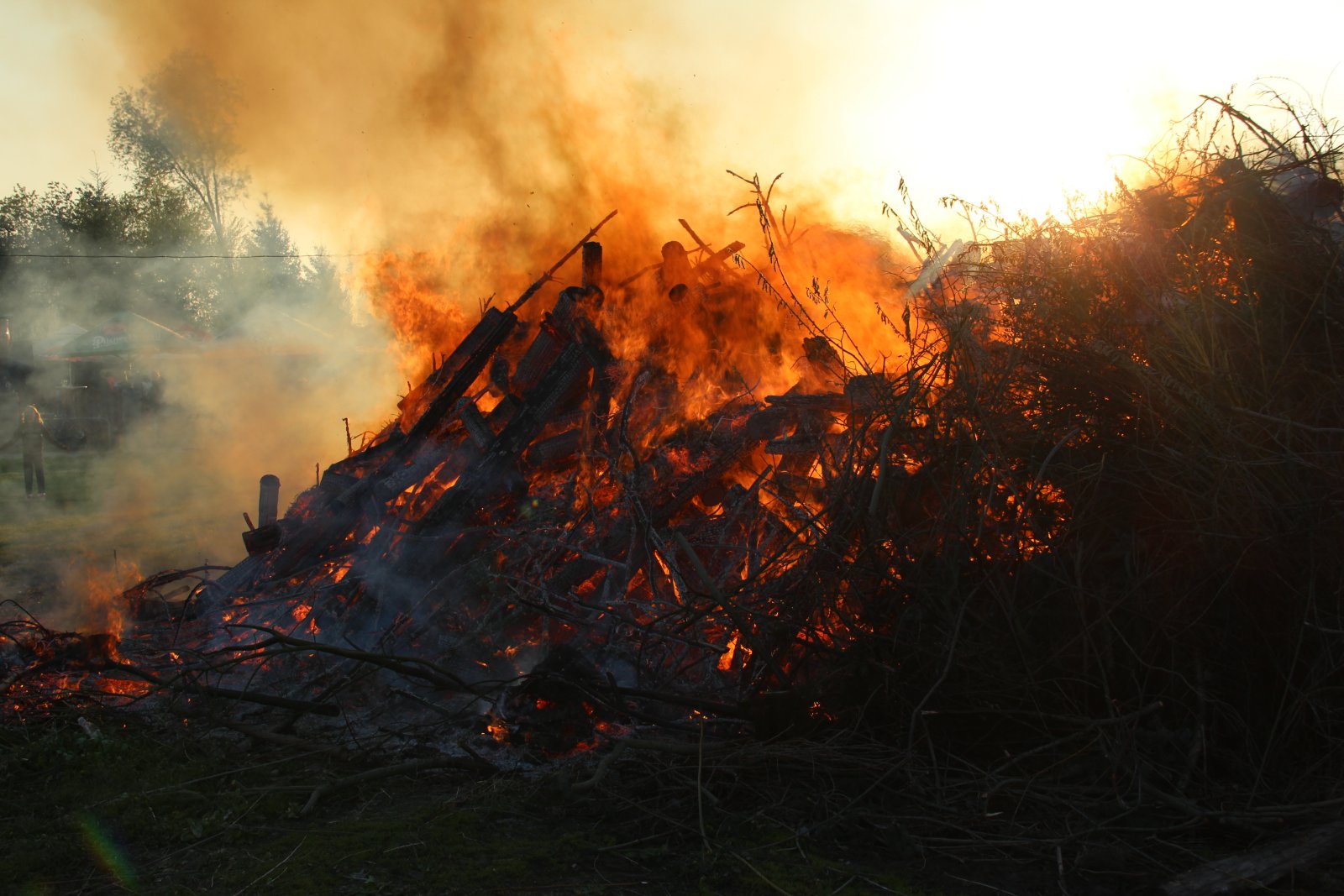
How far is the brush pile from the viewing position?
377 centimetres

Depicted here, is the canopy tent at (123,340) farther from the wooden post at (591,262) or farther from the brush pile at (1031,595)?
the brush pile at (1031,595)

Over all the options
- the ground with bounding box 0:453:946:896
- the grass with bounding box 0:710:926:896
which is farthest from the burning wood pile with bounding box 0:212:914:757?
the grass with bounding box 0:710:926:896

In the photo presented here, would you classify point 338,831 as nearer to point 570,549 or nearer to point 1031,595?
point 570,549

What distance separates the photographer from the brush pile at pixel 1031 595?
3770mm

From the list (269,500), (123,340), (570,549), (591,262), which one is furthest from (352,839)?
(123,340)

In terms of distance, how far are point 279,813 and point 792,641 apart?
2388 mm

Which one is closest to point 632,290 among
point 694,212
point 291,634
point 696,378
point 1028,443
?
point 696,378

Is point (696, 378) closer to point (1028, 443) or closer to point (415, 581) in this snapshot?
point (415, 581)

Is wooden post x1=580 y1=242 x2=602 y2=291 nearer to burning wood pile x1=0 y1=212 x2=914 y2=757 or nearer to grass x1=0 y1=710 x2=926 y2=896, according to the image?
burning wood pile x1=0 y1=212 x2=914 y2=757

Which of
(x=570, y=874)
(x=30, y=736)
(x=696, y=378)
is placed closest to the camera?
(x=570, y=874)

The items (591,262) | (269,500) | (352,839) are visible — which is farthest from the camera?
(269,500)

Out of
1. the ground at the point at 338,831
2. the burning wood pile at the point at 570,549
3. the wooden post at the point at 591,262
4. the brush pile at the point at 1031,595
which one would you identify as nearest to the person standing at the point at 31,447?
the burning wood pile at the point at 570,549

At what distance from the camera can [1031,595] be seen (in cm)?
421

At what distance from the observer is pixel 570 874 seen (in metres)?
3.39
